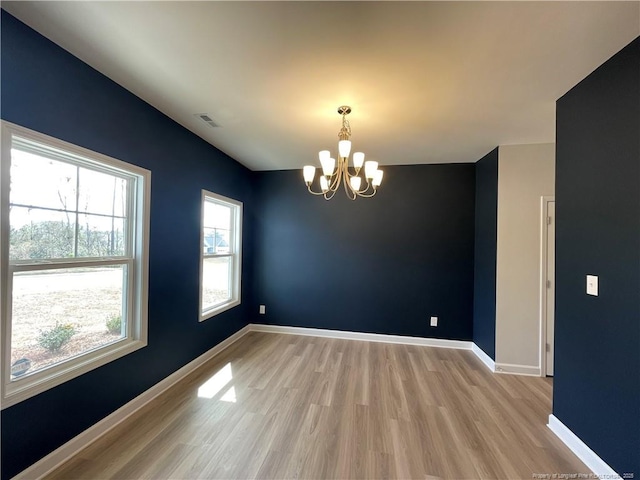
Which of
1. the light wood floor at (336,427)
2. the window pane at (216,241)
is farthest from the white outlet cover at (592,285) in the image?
the window pane at (216,241)

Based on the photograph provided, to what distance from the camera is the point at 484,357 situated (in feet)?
11.1

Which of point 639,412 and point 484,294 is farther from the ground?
point 484,294

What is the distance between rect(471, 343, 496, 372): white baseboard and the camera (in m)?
3.17

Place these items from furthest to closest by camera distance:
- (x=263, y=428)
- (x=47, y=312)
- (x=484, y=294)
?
(x=484, y=294) < (x=263, y=428) < (x=47, y=312)

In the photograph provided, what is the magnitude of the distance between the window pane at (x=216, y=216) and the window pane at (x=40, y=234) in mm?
1602

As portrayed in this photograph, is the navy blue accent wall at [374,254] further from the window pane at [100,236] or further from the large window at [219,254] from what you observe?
the window pane at [100,236]

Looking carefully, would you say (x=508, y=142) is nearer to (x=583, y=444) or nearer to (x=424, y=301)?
(x=424, y=301)

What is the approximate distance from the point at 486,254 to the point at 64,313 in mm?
4138

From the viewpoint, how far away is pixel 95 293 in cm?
206

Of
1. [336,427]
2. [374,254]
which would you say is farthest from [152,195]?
[374,254]

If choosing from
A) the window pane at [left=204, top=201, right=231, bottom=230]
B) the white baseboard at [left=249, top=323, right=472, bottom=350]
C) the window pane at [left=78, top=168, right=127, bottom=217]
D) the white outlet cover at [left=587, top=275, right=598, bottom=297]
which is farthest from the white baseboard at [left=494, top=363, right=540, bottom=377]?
the window pane at [left=78, top=168, right=127, bottom=217]

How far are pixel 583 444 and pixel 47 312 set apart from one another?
3.61 meters

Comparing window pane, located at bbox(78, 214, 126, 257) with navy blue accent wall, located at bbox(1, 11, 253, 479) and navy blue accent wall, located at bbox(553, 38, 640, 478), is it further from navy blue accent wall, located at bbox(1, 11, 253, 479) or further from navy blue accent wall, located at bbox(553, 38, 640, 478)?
navy blue accent wall, located at bbox(553, 38, 640, 478)

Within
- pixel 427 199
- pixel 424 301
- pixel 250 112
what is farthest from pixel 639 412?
pixel 250 112
